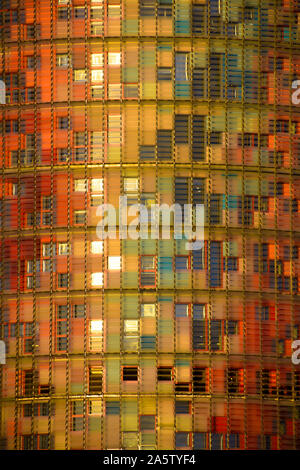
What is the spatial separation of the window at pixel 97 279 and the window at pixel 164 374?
555cm

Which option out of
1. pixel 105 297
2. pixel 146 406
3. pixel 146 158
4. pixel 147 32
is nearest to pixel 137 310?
pixel 105 297

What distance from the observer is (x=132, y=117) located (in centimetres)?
4847

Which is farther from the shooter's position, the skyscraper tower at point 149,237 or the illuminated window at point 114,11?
the illuminated window at point 114,11

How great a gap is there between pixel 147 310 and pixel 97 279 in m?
3.20

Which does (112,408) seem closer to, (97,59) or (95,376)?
(95,376)

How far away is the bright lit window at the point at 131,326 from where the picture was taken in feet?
154

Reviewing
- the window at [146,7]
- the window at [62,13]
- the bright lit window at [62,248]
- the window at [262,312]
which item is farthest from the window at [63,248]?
the window at [146,7]

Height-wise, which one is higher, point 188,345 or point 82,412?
point 188,345

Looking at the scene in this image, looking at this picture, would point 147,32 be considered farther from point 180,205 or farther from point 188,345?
point 188,345

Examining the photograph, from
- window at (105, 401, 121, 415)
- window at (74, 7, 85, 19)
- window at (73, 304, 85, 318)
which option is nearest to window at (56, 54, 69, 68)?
window at (74, 7, 85, 19)

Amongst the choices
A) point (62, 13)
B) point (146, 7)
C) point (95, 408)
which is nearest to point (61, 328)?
point (95, 408)

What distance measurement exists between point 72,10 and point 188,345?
20.0 meters

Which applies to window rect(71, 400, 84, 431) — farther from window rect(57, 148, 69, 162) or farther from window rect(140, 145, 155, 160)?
window rect(140, 145, 155, 160)

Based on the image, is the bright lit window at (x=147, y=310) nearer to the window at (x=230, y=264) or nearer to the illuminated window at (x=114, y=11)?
the window at (x=230, y=264)
